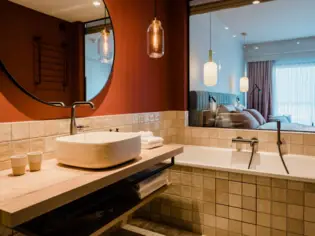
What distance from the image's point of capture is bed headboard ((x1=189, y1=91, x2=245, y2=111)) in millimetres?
3508

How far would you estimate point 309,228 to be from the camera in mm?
1966

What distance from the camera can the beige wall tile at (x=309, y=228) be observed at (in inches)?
77.0

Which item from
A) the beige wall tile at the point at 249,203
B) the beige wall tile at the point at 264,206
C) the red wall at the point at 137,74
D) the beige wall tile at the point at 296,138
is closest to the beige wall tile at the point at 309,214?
the beige wall tile at the point at 264,206

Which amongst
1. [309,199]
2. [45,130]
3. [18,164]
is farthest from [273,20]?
[18,164]

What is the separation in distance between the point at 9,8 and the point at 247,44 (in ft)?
11.6

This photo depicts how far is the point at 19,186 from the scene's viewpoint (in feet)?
3.75

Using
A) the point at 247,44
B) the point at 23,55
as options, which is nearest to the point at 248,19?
the point at 247,44

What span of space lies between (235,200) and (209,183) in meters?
0.26

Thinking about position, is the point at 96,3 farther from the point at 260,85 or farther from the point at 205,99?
the point at 260,85

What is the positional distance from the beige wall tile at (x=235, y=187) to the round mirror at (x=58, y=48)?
4.57ft

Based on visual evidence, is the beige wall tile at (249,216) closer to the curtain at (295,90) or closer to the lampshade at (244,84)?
the curtain at (295,90)

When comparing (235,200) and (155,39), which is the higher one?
(155,39)

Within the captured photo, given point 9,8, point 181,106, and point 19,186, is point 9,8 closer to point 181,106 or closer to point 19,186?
point 19,186

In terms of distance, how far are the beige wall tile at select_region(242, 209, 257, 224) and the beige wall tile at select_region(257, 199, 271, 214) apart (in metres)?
0.06
